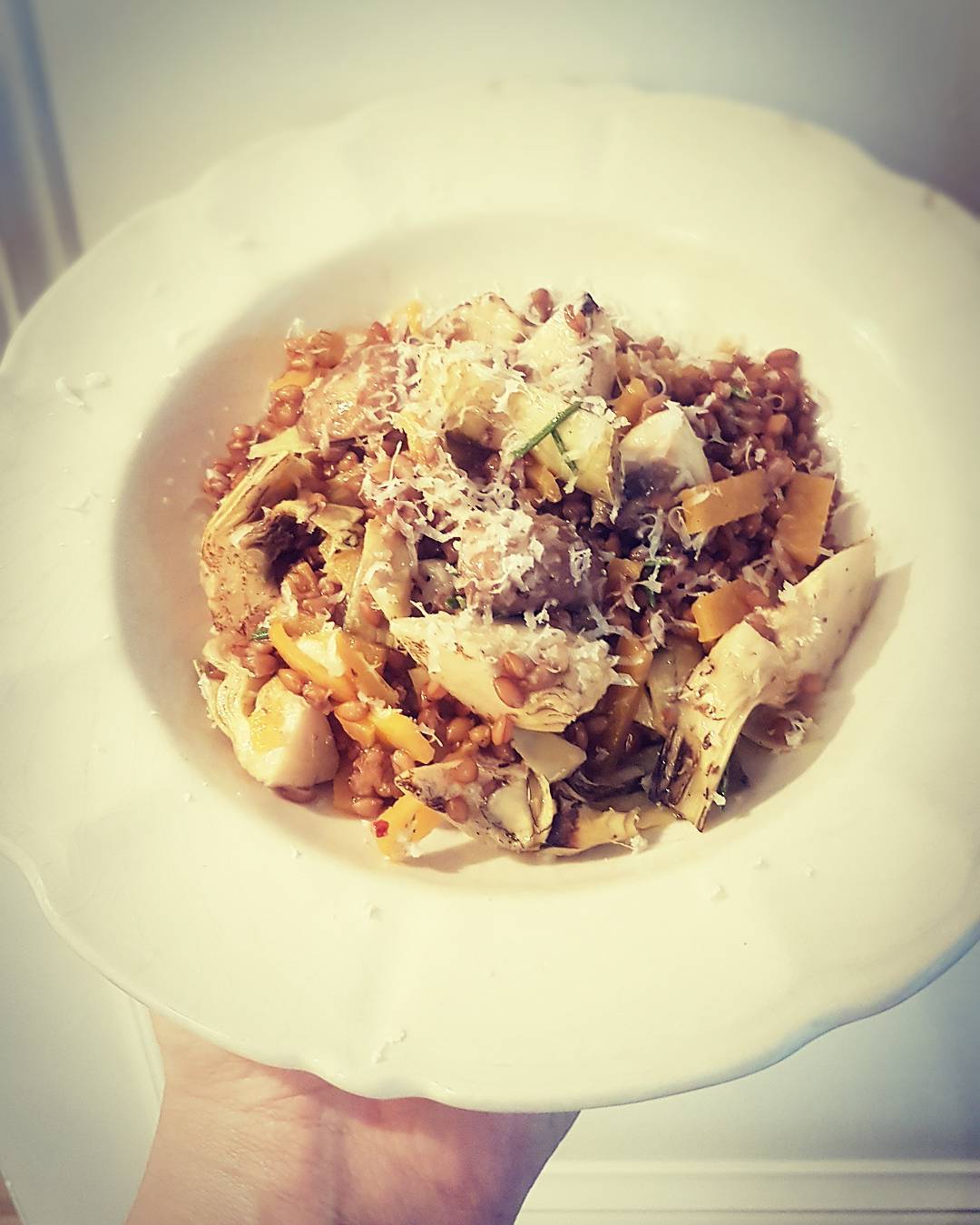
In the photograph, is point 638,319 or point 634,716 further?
point 638,319

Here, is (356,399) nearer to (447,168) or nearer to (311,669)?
(311,669)

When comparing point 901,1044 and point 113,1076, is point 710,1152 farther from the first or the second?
point 113,1076

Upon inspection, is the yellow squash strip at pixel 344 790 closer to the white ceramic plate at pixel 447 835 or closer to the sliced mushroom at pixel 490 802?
the white ceramic plate at pixel 447 835

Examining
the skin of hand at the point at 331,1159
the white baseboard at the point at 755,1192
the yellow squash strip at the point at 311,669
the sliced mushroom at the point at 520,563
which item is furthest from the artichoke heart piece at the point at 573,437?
the white baseboard at the point at 755,1192

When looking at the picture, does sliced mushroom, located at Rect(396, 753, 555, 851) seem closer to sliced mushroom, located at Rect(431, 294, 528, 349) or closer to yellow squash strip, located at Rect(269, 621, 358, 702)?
yellow squash strip, located at Rect(269, 621, 358, 702)

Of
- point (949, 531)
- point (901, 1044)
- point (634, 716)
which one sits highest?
point (949, 531)

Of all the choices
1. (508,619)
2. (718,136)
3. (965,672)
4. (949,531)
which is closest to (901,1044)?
(965,672)

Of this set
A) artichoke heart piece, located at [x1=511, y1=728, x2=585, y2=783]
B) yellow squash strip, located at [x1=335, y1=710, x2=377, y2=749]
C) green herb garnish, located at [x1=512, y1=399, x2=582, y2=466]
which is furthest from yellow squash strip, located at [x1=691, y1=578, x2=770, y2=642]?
yellow squash strip, located at [x1=335, y1=710, x2=377, y2=749]
